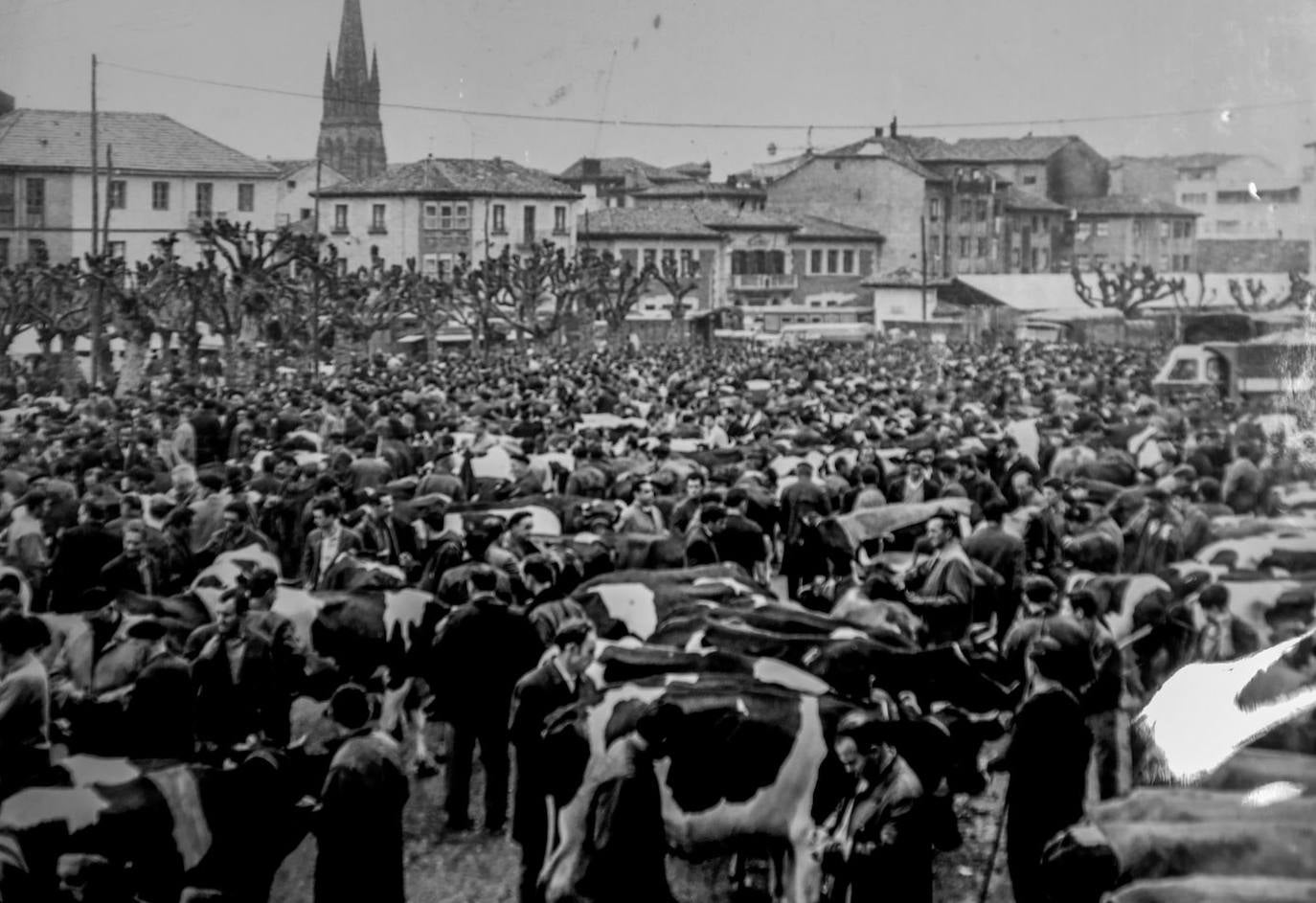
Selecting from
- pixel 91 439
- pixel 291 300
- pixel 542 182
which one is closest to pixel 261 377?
pixel 291 300

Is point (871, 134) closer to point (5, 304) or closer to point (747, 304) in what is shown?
point (747, 304)

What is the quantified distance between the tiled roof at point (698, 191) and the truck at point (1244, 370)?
182cm

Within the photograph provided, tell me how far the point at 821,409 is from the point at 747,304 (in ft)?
3.35

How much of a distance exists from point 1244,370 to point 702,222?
2.78m

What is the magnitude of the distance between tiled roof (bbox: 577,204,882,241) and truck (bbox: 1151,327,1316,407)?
1323mm

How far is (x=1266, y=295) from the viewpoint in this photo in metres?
3.83

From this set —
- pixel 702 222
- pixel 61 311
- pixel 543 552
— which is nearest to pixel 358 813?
pixel 543 552

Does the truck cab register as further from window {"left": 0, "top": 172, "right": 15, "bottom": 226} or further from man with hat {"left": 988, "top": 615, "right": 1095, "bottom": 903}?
window {"left": 0, "top": 172, "right": 15, "bottom": 226}

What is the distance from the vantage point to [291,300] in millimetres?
6551

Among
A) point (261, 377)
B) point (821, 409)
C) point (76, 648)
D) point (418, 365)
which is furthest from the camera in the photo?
point (418, 365)

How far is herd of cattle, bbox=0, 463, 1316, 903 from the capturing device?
3395 mm

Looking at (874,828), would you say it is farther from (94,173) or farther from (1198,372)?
(94,173)

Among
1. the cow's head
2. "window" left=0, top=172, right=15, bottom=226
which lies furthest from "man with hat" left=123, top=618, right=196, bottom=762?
"window" left=0, top=172, right=15, bottom=226

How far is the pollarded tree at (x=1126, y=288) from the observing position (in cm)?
420
